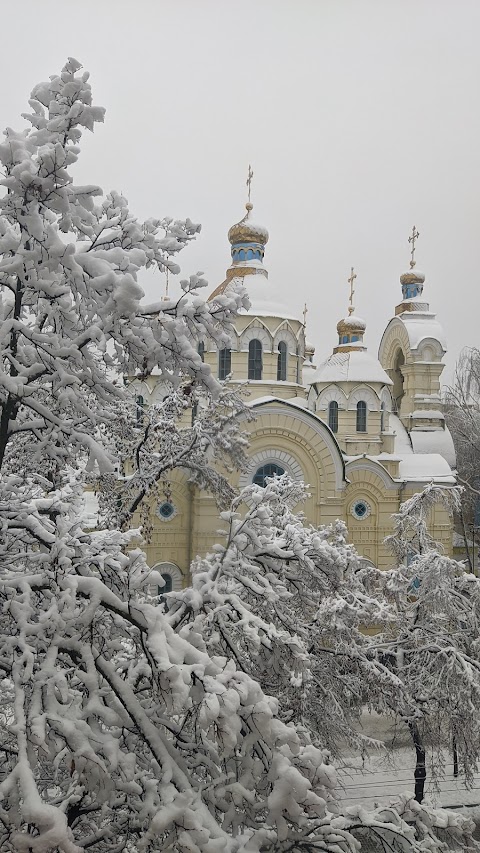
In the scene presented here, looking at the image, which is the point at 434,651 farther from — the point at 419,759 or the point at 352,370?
the point at 352,370

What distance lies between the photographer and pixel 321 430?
18266 mm

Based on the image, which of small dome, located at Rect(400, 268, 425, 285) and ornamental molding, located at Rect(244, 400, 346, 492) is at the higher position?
small dome, located at Rect(400, 268, 425, 285)

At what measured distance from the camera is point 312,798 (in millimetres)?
2703

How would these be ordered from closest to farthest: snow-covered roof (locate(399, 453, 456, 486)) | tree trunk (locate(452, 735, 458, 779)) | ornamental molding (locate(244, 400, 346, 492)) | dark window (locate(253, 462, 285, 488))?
tree trunk (locate(452, 735, 458, 779)), ornamental molding (locate(244, 400, 346, 492)), dark window (locate(253, 462, 285, 488)), snow-covered roof (locate(399, 453, 456, 486))

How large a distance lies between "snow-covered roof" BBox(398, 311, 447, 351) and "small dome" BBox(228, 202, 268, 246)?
25.6ft

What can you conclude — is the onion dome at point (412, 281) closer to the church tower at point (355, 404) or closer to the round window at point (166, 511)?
the church tower at point (355, 404)

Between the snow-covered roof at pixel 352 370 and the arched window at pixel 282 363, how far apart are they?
9.01 ft

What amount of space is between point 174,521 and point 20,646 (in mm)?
15216

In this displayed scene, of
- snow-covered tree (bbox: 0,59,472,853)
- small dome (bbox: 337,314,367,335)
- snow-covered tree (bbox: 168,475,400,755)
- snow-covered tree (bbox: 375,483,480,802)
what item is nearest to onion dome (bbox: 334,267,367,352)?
small dome (bbox: 337,314,367,335)

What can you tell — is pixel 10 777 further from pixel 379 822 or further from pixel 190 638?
pixel 379 822

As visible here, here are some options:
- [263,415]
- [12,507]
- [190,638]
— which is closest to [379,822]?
[190,638]

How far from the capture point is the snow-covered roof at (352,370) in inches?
879

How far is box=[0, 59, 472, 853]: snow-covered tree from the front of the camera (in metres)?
2.69

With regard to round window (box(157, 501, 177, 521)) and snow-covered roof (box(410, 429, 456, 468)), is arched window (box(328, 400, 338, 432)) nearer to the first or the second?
snow-covered roof (box(410, 429, 456, 468))
